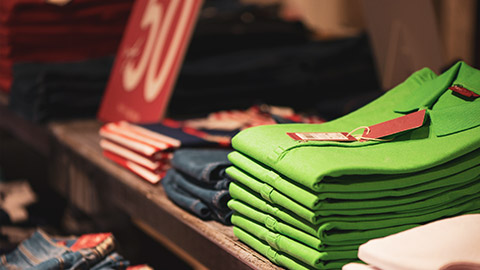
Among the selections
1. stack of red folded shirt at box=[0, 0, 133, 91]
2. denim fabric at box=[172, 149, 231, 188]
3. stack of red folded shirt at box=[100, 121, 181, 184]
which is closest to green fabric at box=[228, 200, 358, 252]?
denim fabric at box=[172, 149, 231, 188]

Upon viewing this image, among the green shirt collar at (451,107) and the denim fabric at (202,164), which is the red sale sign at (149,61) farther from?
the green shirt collar at (451,107)

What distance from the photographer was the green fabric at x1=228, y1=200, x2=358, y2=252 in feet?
2.80

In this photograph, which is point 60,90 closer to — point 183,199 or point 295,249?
point 183,199

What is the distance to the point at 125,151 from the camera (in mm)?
1526

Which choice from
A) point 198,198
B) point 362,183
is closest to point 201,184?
point 198,198

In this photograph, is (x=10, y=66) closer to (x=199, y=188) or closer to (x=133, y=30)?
(x=133, y=30)

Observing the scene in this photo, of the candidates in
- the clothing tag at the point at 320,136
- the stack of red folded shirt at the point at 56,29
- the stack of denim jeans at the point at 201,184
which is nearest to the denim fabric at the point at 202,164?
the stack of denim jeans at the point at 201,184

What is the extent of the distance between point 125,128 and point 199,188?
488 millimetres

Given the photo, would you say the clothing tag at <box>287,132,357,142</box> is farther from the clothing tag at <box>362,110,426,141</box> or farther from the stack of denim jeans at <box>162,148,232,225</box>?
the stack of denim jeans at <box>162,148,232,225</box>

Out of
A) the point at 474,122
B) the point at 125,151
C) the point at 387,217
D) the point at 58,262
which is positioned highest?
the point at 474,122

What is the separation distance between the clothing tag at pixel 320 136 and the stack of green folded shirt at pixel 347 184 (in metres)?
0.02

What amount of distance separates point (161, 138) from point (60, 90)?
79cm

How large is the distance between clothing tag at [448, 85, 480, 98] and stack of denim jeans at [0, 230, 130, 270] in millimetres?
651

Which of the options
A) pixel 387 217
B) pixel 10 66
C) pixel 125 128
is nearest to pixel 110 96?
pixel 125 128
